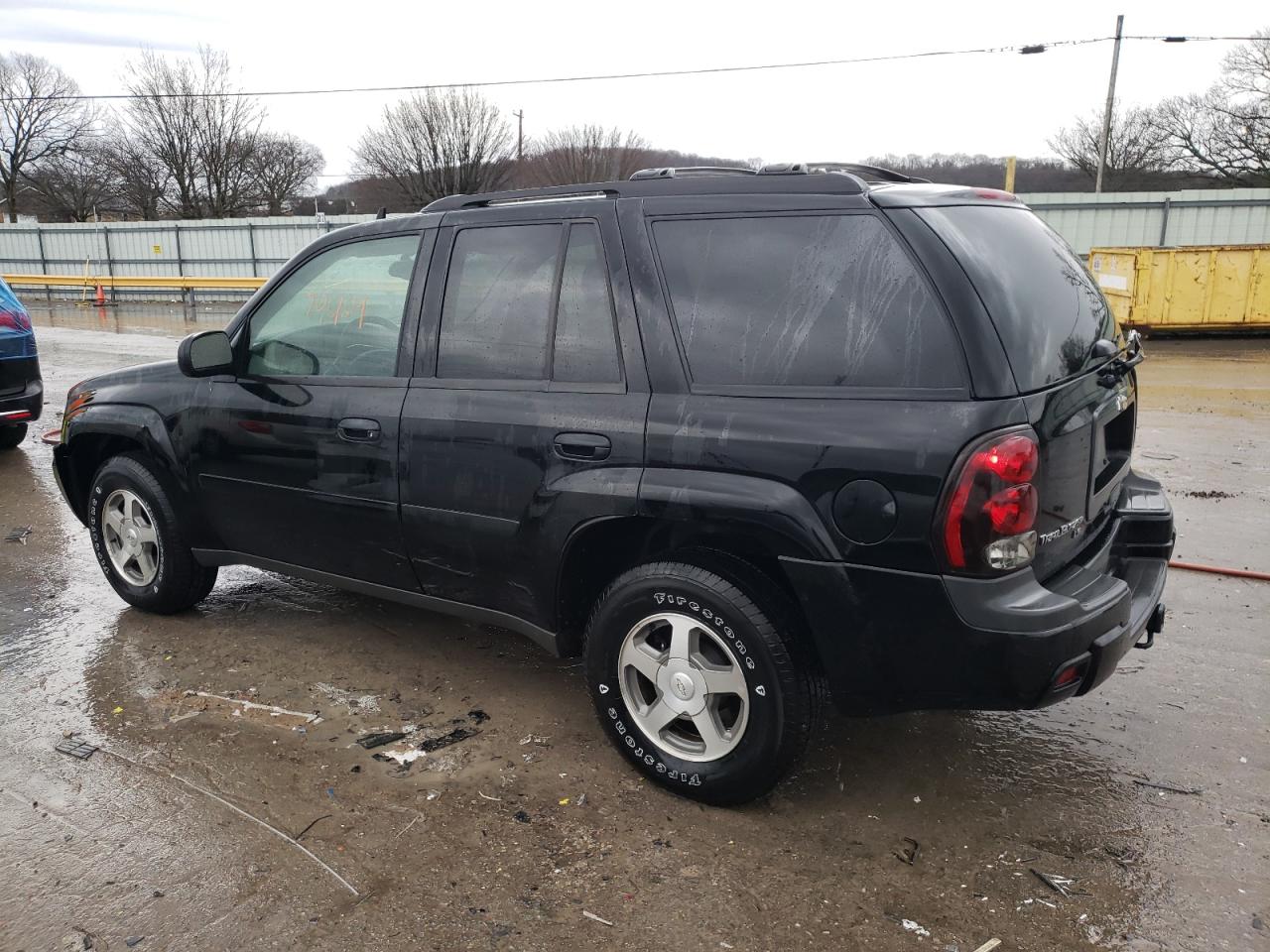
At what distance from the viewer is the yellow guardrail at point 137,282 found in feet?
77.4

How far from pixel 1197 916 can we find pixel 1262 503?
5.00 meters

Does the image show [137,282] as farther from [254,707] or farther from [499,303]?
[499,303]

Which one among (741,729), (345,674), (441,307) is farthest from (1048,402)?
(345,674)

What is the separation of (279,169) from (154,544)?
55.0m

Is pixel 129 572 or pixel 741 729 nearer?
pixel 741 729

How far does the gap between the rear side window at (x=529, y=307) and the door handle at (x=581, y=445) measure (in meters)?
0.19

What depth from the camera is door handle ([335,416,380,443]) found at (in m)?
3.64

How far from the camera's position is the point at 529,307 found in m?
3.38

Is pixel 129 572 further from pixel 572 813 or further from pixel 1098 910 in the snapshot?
pixel 1098 910

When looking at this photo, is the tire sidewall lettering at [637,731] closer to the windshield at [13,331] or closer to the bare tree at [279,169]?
the windshield at [13,331]

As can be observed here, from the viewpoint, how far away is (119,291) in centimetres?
3083

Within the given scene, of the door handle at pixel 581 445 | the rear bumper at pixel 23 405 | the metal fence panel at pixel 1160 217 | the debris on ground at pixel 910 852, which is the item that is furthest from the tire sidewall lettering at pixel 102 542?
the metal fence panel at pixel 1160 217

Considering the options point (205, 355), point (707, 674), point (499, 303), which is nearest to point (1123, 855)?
point (707, 674)

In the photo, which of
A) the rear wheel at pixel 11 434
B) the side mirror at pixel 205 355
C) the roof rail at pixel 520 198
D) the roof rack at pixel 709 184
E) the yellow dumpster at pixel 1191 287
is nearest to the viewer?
the roof rack at pixel 709 184
